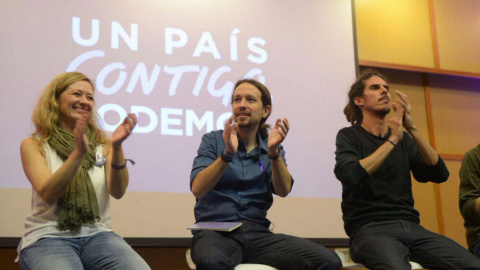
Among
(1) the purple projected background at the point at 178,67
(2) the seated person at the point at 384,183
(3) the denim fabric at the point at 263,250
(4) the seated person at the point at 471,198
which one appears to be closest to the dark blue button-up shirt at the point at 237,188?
(3) the denim fabric at the point at 263,250

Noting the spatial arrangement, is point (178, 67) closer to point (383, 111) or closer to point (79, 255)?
point (383, 111)

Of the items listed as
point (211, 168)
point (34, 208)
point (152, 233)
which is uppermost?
point (211, 168)

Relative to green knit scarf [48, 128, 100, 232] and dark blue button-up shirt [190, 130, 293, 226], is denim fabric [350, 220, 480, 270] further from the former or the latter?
green knit scarf [48, 128, 100, 232]

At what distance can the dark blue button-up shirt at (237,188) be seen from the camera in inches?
100

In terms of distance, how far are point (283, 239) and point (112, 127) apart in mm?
A: 1476

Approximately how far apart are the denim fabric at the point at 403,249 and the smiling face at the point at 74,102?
55.5 inches

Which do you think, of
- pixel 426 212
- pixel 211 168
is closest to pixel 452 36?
pixel 426 212

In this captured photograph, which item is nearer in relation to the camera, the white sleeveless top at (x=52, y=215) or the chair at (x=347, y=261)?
the white sleeveless top at (x=52, y=215)

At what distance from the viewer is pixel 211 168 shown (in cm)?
241

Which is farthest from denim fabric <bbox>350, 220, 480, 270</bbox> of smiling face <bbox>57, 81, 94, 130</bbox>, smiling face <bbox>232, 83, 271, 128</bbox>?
smiling face <bbox>57, 81, 94, 130</bbox>

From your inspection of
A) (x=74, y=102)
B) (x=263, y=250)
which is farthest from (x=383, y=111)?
(x=74, y=102)

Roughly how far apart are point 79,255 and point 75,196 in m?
0.24

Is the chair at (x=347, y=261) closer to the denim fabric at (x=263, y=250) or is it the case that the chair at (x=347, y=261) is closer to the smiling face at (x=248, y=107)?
the denim fabric at (x=263, y=250)

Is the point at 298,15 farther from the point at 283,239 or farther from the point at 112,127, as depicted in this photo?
the point at 283,239
